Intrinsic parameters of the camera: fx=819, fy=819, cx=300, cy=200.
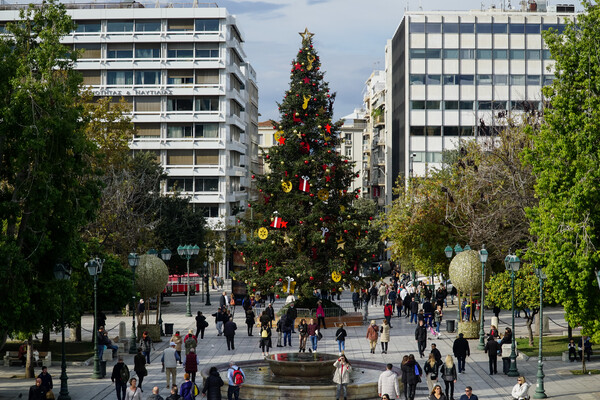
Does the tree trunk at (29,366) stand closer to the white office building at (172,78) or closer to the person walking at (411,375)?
the person walking at (411,375)

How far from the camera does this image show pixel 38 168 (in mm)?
21625

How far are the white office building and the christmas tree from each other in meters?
38.8

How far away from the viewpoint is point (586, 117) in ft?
72.4

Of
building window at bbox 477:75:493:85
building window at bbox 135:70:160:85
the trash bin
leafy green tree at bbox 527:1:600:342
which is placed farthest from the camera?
building window at bbox 477:75:493:85

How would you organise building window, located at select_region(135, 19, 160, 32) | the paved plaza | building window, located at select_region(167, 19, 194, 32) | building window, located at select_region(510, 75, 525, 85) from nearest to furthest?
1. the paved plaza
2. building window, located at select_region(135, 19, 160, 32)
3. building window, located at select_region(167, 19, 194, 32)
4. building window, located at select_region(510, 75, 525, 85)

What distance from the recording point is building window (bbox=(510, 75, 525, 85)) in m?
87.9

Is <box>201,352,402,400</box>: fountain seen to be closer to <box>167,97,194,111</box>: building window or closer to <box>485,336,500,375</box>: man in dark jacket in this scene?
<box>485,336,500,375</box>: man in dark jacket

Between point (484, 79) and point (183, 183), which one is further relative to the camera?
point (484, 79)

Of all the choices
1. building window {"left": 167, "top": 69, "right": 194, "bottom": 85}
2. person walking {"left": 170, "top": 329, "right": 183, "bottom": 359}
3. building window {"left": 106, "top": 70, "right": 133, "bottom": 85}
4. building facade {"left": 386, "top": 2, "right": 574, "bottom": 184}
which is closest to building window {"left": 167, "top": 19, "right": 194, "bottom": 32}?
building window {"left": 167, "top": 69, "right": 194, "bottom": 85}

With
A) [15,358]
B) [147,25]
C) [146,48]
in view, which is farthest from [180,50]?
[15,358]

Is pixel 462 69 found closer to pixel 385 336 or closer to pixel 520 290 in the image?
pixel 520 290

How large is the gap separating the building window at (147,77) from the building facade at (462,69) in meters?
27.0

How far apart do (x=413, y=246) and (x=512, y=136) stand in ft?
36.2

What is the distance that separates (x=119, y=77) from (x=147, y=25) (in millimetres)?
6022
